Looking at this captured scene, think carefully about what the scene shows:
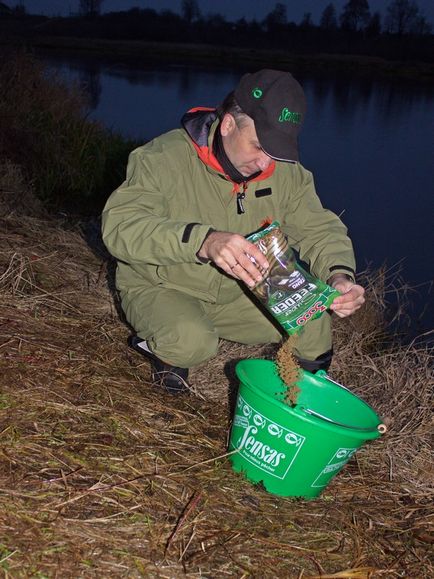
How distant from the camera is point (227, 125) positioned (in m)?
2.40

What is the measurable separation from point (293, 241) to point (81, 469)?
128 centimetres

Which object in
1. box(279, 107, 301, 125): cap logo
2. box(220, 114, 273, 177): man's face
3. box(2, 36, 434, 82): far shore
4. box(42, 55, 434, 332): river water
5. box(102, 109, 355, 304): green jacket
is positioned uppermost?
box(279, 107, 301, 125): cap logo

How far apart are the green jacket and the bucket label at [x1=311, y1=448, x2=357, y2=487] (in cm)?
72

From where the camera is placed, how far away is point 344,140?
1414 centimetres

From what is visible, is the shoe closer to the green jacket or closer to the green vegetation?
the green jacket

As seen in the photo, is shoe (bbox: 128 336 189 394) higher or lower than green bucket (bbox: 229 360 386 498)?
lower

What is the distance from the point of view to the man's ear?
7.83 feet

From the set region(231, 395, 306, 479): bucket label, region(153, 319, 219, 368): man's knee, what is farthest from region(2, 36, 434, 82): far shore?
region(231, 395, 306, 479): bucket label

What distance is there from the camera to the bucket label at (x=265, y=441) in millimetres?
2037

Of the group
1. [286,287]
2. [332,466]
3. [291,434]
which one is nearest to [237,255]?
[286,287]

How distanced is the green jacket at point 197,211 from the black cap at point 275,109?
237 mm

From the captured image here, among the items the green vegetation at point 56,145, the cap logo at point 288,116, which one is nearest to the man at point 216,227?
the cap logo at point 288,116

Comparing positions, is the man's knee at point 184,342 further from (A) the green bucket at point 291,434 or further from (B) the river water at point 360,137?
(B) the river water at point 360,137

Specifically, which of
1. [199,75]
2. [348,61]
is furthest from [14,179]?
[348,61]
